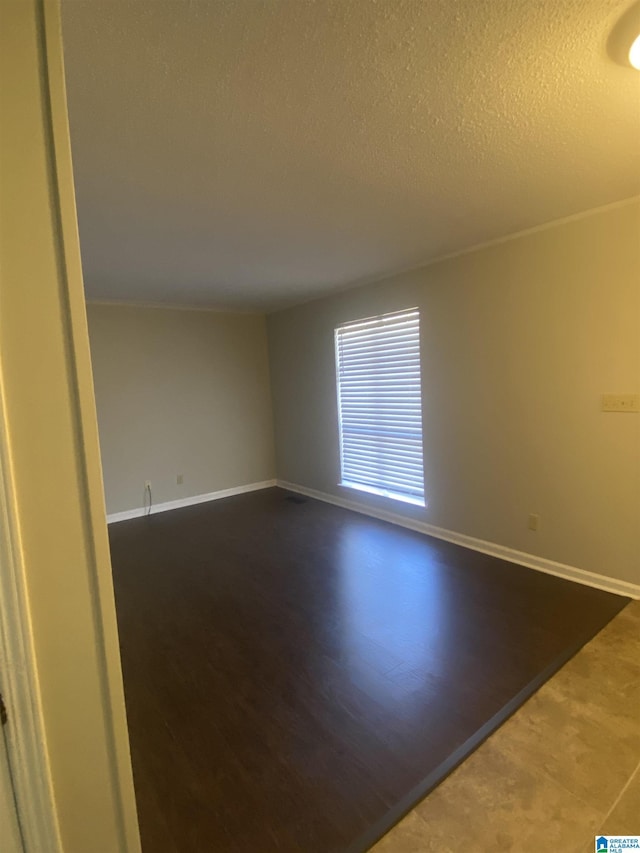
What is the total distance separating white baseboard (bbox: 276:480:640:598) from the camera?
9.53 feet

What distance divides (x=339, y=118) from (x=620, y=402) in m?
2.36

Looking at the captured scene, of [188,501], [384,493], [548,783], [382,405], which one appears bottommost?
[548,783]

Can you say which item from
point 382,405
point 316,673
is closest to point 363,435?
point 382,405

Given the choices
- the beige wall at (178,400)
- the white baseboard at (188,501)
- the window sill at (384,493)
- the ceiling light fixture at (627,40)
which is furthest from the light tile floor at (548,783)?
the beige wall at (178,400)

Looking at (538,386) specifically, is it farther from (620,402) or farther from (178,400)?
(178,400)

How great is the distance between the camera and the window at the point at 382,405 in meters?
4.16

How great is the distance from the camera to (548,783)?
1580 millimetres

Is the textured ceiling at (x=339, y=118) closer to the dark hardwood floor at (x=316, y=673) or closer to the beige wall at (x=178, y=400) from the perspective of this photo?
the beige wall at (x=178, y=400)

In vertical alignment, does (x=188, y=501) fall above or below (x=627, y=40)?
below

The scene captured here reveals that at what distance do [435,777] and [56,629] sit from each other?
152 cm

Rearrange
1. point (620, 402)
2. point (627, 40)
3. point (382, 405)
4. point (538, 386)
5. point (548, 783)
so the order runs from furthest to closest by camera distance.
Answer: point (382, 405) → point (538, 386) → point (620, 402) → point (548, 783) → point (627, 40)

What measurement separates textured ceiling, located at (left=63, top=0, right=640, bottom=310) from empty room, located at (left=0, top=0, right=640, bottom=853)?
1cm

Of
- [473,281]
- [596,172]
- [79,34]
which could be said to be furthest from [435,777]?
[473,281]

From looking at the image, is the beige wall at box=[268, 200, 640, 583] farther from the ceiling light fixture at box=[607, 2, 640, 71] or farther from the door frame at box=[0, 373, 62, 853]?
the door frame at box=[0, 373, 62, 853]
